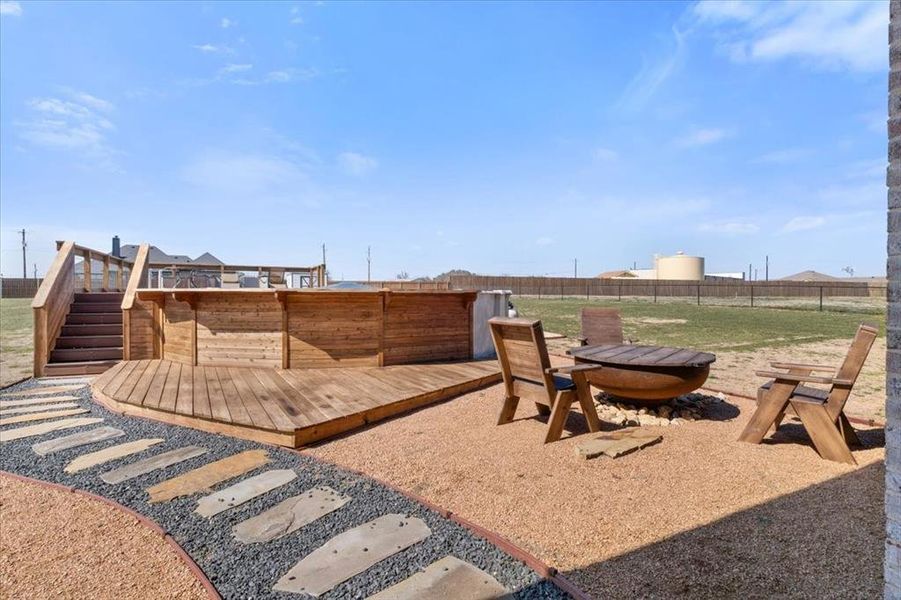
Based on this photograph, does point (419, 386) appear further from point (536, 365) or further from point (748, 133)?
point (748, 133)

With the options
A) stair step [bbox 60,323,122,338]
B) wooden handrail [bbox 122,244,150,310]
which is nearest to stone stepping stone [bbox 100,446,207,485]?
wooden handrail [bbox 122,244,150,310]

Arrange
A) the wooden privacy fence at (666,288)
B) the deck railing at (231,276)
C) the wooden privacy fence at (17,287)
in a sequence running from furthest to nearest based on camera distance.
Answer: the wooden privacy fence at (666,288) < the wooden privacy fence at (17,287) < the deck railing at (231,276)

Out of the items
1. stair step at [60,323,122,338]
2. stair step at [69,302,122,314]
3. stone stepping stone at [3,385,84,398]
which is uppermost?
stair step at [69,302,122,314]

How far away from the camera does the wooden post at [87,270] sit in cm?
960

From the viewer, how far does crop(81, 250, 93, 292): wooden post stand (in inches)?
378

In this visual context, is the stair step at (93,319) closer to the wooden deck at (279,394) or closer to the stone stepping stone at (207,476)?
the wooden deck at (279,394)

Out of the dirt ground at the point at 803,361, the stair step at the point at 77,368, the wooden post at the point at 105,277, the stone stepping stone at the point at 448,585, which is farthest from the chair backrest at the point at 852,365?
the wooden post at the point at 105,277

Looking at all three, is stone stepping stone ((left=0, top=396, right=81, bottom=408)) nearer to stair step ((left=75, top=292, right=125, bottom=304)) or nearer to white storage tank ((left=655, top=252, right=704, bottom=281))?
stair step ((left=75, top=292, right=125, bottom=304))

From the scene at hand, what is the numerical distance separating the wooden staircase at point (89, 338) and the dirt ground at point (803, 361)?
827 cm

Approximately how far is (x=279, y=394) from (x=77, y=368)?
456 cm

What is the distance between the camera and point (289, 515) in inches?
107

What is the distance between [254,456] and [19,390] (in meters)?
5.10

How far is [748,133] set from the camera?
1495 cm

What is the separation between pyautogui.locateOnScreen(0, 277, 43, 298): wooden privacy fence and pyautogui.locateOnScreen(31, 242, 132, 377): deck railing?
28367 millimetres
